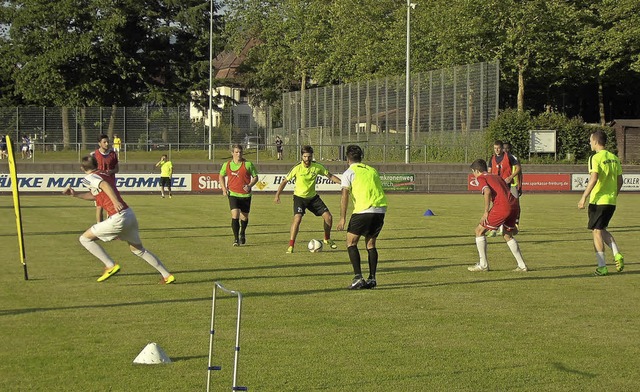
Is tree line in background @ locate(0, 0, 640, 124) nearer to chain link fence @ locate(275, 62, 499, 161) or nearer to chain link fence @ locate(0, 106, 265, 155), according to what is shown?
chain link fence @ locate(275, 62, 499, 161)

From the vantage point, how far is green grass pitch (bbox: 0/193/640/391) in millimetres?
8602

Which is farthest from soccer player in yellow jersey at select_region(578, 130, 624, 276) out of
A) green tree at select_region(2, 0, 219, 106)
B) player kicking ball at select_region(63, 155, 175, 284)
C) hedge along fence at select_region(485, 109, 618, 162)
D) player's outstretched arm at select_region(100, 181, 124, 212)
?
green tree at select_region(2, 0, 219, 106)

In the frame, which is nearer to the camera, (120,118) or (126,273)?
(126,273)

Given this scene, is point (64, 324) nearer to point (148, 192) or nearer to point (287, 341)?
point (287, 341)

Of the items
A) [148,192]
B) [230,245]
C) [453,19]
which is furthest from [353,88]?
[230,245]

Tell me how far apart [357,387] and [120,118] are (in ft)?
183

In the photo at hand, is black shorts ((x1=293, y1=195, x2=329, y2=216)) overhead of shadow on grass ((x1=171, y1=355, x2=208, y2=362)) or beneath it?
overhead

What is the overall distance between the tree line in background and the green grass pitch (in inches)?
1661

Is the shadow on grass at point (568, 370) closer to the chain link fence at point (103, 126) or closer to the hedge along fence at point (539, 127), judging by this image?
the hedge along fence at point (539, 127)

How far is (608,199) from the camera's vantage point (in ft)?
50.5

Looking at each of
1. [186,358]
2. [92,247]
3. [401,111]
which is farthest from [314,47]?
[186,358]

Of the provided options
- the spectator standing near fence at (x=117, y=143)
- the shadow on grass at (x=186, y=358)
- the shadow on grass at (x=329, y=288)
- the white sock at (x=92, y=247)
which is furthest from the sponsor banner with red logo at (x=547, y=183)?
the shadow on grass at (x=186, y=358)

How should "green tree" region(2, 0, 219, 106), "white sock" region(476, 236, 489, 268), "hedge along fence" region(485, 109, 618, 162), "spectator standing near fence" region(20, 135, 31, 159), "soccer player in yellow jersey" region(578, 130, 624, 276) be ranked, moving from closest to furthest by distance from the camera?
1. "soccer player in yellow jersey" region(578, 130, 624, 276)
2. "white sock" region(476, 236, 489, 268)
3. "hedge along fence" region(485, 109, 618, 162)
4. "spectator standing near fence" region(20, 135, 31, 159)
5. "green tree" region(2, 0, 219, 106)

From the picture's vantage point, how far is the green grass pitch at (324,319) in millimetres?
8602
